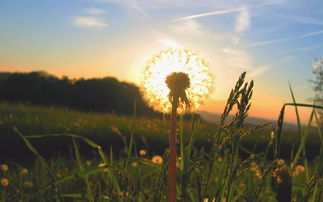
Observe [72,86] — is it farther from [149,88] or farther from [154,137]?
[149,88]

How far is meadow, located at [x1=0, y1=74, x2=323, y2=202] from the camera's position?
4.08 feet

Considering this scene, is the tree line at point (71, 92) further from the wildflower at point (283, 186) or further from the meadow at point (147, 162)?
the wildflower at point (283, 186)

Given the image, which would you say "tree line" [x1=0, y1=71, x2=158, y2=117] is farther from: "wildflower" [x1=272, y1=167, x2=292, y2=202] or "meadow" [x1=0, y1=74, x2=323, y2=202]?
"wildflower" [x1=272, y1=167, x2=292, y2=202]

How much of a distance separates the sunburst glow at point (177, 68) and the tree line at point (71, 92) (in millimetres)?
20288

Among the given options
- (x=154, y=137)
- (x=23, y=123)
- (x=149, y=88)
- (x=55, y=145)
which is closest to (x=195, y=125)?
(x=149, y=88)

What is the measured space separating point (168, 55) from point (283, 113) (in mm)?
592

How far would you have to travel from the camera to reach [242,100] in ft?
3.84

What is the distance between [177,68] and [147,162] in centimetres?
48

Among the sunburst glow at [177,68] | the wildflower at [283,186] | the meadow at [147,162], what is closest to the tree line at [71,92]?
the meadow at [147,162]

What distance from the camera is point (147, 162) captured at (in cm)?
170

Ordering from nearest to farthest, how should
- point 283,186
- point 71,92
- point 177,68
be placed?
point 283,186 < point 177,68 < point 71,92

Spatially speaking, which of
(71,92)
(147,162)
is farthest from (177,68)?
(71,92)

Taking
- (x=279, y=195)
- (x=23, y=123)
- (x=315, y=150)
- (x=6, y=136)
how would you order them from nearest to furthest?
(x=279, y=195), (x=6, y=136), (x=23, y=123), (x=315, y=150)

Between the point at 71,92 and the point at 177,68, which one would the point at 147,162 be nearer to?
the point at 177,68
